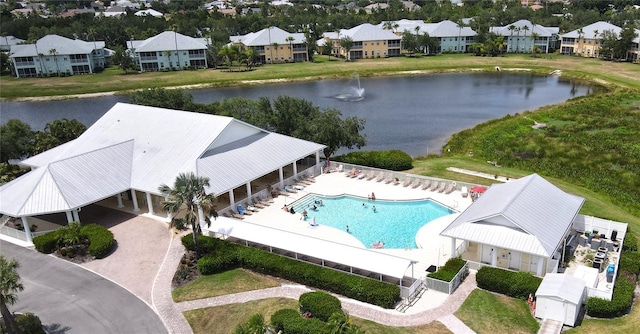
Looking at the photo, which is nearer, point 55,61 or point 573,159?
point 573,159

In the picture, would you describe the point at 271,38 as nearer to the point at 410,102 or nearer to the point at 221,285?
the point at 410,102

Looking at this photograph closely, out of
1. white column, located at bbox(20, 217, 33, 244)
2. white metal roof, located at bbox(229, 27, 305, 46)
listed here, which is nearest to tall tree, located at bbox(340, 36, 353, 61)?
white metal roof, located at bbox(229, 27, 305, 46)

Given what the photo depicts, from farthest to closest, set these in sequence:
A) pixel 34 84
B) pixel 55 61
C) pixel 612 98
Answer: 1. pixel 55 61
2. pixel 34 84
3. pixel 612 98

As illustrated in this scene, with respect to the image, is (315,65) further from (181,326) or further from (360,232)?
(181,326)

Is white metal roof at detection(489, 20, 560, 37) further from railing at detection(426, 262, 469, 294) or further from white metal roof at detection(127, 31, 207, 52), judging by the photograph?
railing at detection(426, 262, 469, 294)

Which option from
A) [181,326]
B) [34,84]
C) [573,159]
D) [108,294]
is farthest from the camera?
[34,84]

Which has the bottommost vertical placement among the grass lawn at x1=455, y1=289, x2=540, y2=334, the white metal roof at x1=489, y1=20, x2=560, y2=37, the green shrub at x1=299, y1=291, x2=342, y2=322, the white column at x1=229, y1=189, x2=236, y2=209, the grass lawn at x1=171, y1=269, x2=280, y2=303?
the grass lawn at x1=455, y1=289, x2=540, y2=334

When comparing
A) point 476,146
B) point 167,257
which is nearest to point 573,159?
point 476,146
